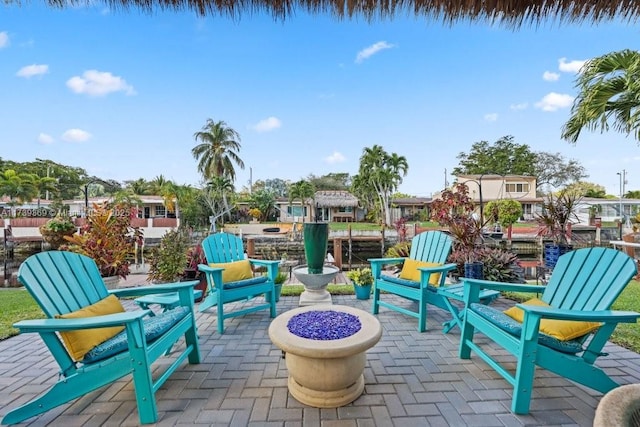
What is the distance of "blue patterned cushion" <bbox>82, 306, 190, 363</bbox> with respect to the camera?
1.67m

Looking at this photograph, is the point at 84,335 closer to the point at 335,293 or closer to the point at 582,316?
the point at 582,316

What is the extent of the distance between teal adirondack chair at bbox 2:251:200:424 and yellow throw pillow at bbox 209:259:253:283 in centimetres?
121

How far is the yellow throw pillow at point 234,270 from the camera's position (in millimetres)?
3309

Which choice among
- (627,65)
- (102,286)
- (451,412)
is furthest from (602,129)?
(102,286)

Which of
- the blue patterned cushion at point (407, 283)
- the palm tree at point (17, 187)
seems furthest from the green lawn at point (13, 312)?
the palm tree at point (17, 187)

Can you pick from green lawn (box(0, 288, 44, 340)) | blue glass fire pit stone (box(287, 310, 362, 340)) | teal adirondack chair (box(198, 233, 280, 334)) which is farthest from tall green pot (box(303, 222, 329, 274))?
green lawn (box(0, 288, 44, 340))

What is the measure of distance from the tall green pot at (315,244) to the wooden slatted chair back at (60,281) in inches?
81.3

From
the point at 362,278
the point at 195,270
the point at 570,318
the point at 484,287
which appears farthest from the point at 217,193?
the point at 570,318

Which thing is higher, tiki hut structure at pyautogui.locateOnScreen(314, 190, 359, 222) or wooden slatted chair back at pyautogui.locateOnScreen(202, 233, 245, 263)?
tiki hut structure at pyautogui.locateOnScreen(314, 190, 359, 222)

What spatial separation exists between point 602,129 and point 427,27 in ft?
8.40

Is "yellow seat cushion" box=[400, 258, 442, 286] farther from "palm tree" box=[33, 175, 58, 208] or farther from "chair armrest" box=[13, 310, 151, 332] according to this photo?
"palm tree" box=[33, 175, 58, 208]

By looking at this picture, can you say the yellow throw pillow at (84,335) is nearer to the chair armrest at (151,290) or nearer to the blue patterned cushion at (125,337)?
the blue patterned cushion at (125,337)

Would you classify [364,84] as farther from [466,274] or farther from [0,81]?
[0,81]

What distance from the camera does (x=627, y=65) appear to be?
2.95 metres
